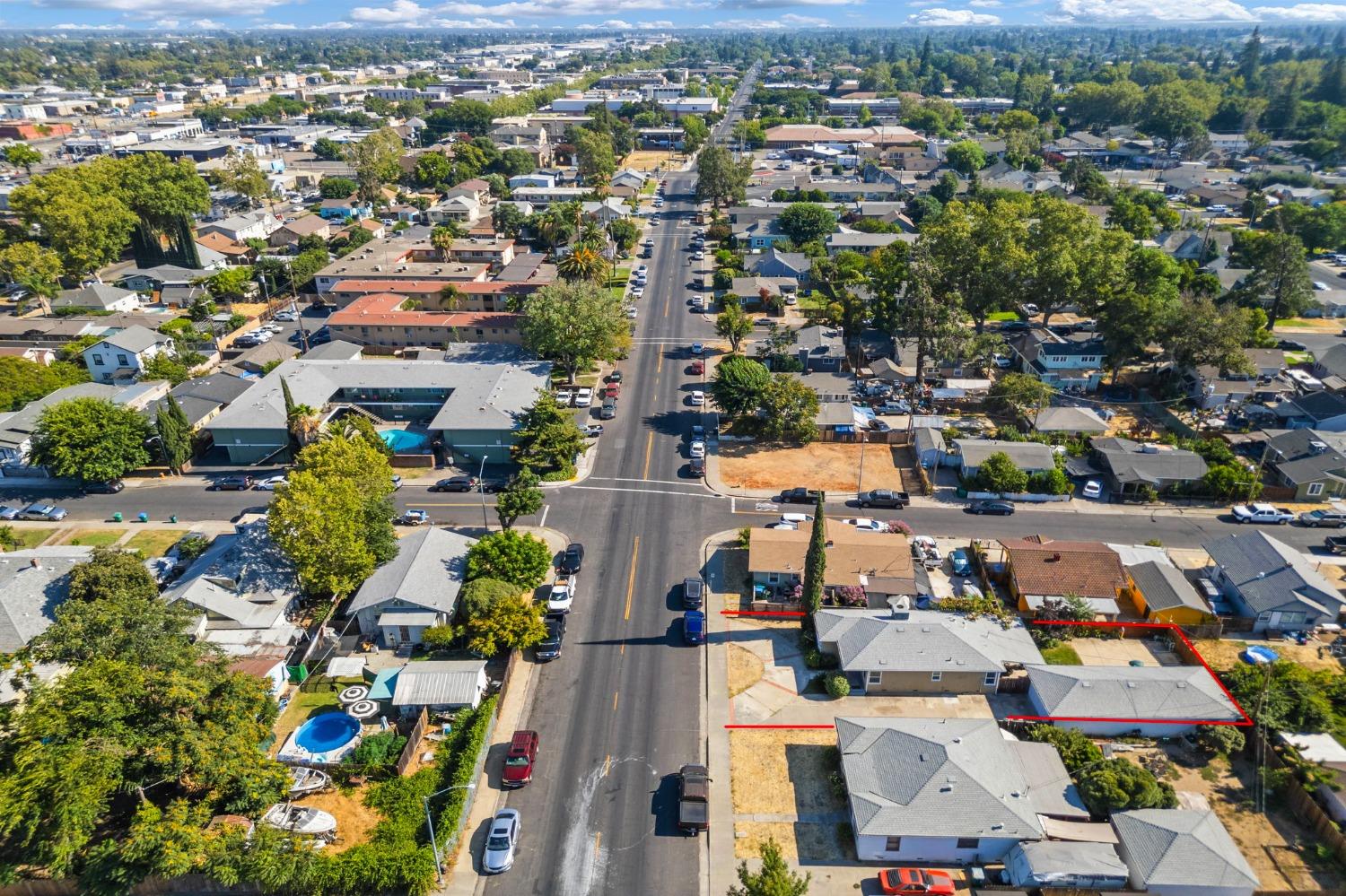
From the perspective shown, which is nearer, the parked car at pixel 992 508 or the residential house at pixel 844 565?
the residential house at pixel 844 565

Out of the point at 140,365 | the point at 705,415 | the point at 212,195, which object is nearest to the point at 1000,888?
the point at 705,415

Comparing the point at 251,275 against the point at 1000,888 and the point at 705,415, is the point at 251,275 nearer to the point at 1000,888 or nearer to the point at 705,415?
the point at 705,415

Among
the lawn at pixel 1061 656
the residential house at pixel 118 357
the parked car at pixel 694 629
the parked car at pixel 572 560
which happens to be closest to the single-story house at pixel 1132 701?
the lawn at pixel 1061 656

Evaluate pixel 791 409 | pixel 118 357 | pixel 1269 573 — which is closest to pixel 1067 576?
pixel 1269 573

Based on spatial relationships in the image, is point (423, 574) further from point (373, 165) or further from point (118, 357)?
point (373, 165)

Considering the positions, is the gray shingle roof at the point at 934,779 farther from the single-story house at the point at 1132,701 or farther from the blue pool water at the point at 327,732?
the blue pool water at the point at 327,732
